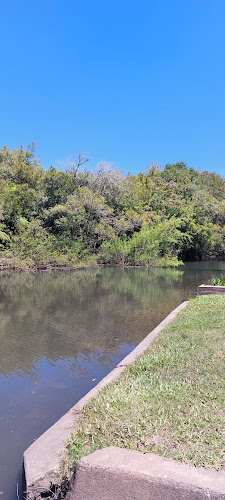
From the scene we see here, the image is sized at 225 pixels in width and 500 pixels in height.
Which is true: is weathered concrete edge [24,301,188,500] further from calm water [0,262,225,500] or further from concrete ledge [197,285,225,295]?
concrete ledge [197,285,225,295]

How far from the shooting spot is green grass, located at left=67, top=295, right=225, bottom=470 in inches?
105

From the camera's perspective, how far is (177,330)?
6.52m

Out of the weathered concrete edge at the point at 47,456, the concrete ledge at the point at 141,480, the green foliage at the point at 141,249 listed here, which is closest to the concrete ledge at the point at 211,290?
the weathered concrete edge at the point at 47,456

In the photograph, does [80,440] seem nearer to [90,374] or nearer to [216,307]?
[90,374]

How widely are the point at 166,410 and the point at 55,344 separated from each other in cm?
454

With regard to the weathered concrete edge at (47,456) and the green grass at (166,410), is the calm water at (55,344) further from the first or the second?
the green grass at (166,410)

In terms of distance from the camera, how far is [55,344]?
7.40 meters

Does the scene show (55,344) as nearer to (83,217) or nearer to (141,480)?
(141,480)

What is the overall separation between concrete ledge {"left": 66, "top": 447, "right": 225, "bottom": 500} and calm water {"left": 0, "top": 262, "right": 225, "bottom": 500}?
41.4 inches

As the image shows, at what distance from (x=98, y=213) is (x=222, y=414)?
2538 centimetres

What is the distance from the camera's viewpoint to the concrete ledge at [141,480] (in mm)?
2145

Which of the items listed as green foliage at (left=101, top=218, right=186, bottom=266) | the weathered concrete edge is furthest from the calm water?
green foliage at (left=101, top=218, right=186, bottom=266)

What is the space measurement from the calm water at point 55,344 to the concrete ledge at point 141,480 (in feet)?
3.45

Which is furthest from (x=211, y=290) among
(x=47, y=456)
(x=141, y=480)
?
(x=141, y=480)
